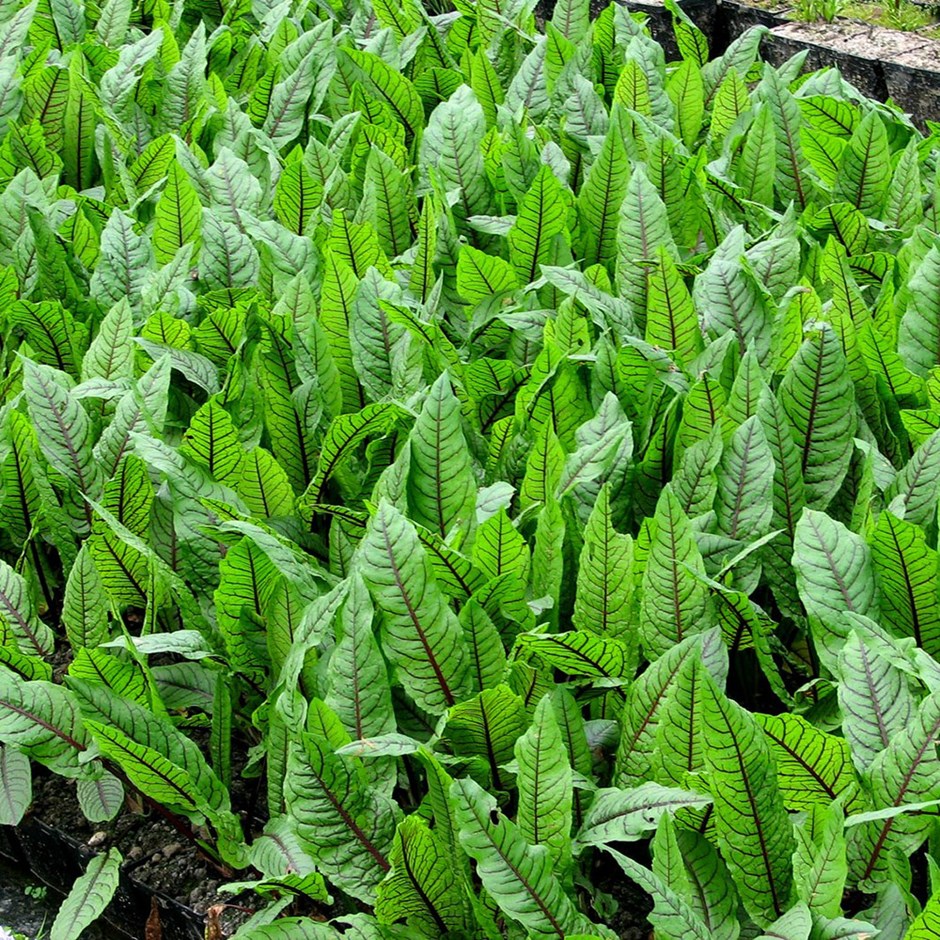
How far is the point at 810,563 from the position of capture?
2.03 m

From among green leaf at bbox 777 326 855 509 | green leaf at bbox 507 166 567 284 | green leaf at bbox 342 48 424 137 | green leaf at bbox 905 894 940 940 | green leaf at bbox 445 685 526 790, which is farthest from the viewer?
green leaf at bbox 342 48 424 137

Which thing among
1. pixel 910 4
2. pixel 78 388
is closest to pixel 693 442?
pixel 78 388

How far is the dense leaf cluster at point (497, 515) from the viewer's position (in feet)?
6.00

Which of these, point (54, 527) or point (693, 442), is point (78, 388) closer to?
point (54, 527)

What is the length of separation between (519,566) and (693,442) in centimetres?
45

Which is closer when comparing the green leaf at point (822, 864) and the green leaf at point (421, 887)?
the green leaf at point (822, 864)

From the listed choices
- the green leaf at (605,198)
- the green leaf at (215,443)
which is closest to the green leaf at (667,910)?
the green leaf at (215,443)

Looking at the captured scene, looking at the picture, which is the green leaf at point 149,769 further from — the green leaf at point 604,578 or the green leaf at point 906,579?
the green leaf at point 906,579

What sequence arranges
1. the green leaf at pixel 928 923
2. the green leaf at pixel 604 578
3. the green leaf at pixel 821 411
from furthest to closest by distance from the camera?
the green leaf at pixel 821 411 → the green leaf at pixel 604 578 → the green leaf at pixel 928 923

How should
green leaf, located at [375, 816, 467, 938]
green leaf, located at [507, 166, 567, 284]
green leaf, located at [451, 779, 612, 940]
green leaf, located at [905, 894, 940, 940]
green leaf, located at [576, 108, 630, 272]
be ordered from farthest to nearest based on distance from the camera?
green leaf, located at [576, 108, 630, 272], green leaf, located at [507, 166, 567, 284], green leaf, located at [375, 816, 467, 938], green leaf, located at [451, 779, 612, 940], green leaf, located at [905, 894, 940, 940]

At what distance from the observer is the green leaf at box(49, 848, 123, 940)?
2123 mm

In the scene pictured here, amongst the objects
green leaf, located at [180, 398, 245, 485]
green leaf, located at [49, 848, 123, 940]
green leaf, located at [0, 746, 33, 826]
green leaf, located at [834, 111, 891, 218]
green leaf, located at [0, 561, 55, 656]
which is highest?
green leaf, located at [834, 111, 891, 218]

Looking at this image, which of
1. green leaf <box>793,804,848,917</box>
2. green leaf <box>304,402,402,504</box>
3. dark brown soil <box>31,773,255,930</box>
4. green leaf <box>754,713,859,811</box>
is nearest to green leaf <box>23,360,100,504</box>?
green leaf <box>304,402,402,504</box>

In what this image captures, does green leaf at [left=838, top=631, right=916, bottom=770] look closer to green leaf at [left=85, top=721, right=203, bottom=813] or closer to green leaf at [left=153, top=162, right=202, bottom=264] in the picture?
green leaf at [left=85, top=721, right=203, bottom=813]
